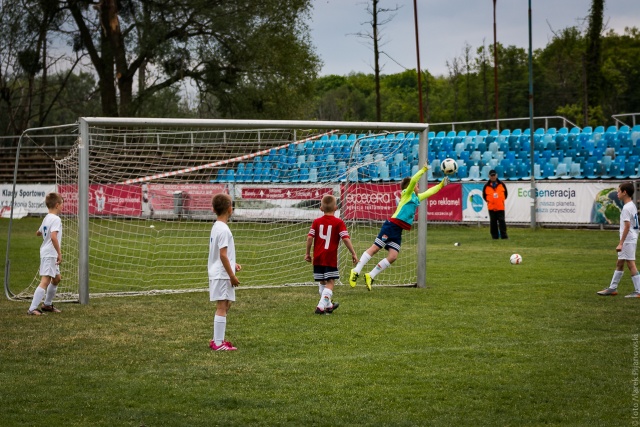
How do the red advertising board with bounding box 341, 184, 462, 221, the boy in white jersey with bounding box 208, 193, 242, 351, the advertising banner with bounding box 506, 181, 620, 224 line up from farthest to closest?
the advertising banner with bounding box 506, 181, 620, 224 < the red advertising board with bounding box 341, 184, 462, 221 < the boy in white jersey with bounding box 208, 193, 242, 351

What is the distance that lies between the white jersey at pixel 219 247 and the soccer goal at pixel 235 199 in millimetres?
3957

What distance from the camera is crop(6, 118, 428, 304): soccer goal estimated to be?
13750 millimetres

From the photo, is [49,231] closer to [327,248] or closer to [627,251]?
[327,248]

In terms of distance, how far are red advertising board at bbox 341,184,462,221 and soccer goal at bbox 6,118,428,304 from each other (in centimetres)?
7

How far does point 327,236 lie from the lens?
11133 mm

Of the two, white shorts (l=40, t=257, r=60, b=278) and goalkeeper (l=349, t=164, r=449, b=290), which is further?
goalkeeper (l=349, t=164, r=449, b=290)

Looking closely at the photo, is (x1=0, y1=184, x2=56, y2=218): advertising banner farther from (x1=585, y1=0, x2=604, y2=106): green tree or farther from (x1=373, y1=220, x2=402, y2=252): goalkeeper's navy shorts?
(x1=585, y1=0, x2=604, y2=106): green tree

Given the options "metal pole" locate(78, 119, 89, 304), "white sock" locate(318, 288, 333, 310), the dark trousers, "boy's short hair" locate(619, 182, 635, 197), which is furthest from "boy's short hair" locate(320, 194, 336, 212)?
the dark trousers

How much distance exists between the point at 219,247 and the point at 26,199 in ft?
96.9

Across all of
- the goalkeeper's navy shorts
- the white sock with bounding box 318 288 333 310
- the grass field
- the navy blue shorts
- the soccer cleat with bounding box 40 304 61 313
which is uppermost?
the goalkeeper's navy shorts

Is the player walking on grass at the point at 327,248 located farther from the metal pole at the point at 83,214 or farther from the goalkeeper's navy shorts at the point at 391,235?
the metal pole at the point at 83,214

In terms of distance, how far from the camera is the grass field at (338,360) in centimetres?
630

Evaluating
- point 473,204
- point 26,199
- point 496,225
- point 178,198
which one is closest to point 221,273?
point 178,198

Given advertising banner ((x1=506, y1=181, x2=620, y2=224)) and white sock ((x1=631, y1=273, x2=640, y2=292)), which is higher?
advertising banner ((x1=506, y1=181, x2=620, y2=224))
